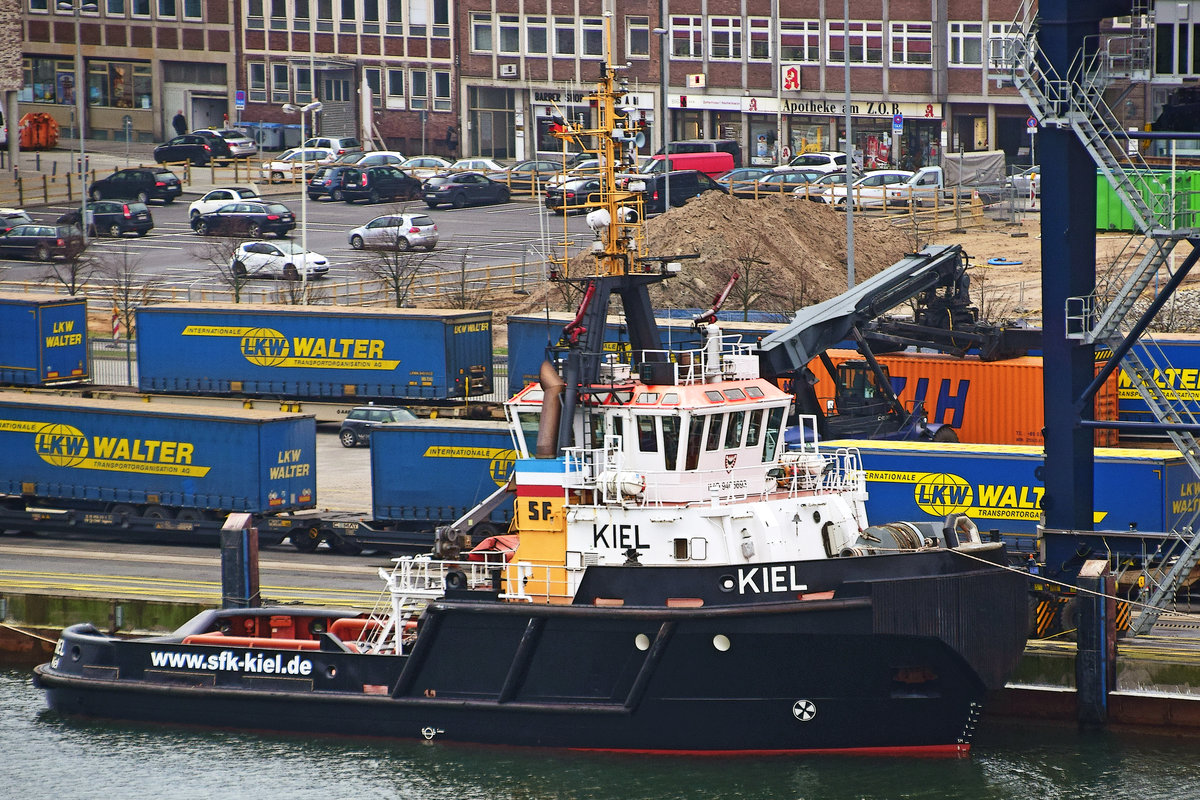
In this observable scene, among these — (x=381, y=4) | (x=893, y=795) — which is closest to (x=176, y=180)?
(x=381, y=4)

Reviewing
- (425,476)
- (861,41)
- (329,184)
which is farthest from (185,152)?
(425,476)

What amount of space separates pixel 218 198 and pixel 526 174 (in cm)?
1442

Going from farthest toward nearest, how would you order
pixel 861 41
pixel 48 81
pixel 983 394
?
pixel 48 81 → pixel 861 41 → pixel 983 394

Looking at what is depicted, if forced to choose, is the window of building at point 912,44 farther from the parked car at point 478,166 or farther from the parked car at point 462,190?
the parked car at point 462,190

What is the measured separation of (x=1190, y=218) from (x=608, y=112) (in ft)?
30.4

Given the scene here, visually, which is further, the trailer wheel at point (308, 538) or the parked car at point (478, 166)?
the parked car at point (478, 166)

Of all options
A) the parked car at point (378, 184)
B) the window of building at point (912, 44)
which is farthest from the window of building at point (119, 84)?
the window of building at point (912, 44)

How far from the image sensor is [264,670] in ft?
90.6

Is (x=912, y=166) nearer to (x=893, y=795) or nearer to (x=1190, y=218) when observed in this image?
(x=1190, y=218)

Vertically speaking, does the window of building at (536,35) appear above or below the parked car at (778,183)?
above

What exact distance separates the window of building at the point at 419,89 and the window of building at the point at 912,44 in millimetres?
24444

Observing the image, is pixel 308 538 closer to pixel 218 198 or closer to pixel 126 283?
pixel 126 283

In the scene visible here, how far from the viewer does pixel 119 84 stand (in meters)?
95.9

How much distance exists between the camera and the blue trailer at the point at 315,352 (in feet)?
145
